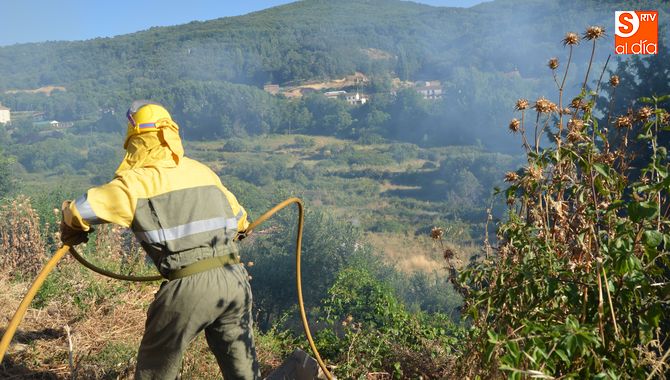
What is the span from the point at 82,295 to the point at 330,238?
1786cm

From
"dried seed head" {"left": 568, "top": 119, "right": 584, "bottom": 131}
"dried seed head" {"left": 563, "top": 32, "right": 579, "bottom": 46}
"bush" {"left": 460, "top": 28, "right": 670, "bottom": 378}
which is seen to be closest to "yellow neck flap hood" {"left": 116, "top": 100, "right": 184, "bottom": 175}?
"bush" {"left": 460, "top": 28, "right": 670, "bottom": 378}

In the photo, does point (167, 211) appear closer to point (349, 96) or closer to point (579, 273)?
point (579, 273)

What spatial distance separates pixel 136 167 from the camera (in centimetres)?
262

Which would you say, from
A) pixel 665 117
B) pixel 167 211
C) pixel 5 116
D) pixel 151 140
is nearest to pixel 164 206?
pixel 167 211

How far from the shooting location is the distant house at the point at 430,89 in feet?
319

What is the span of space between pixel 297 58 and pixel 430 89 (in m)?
28.5

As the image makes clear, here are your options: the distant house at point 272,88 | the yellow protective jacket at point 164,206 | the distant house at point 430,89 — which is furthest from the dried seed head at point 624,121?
the distant house at point 272,88

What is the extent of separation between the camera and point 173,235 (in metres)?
2.54

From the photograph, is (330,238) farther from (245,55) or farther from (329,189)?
(245,55)

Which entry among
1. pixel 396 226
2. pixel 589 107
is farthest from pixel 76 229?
pixel 396 226

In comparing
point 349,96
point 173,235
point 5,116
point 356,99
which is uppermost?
point 173,235

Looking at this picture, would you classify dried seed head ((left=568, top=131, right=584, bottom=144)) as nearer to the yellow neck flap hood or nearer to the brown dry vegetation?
the yellow neck flap hood

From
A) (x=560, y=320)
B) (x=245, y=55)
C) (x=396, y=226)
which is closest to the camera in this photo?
(x=560, y=320)

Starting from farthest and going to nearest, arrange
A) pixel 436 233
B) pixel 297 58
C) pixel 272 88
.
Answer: pixel 297 58 → pixel 272 88 → pixel 436 233
